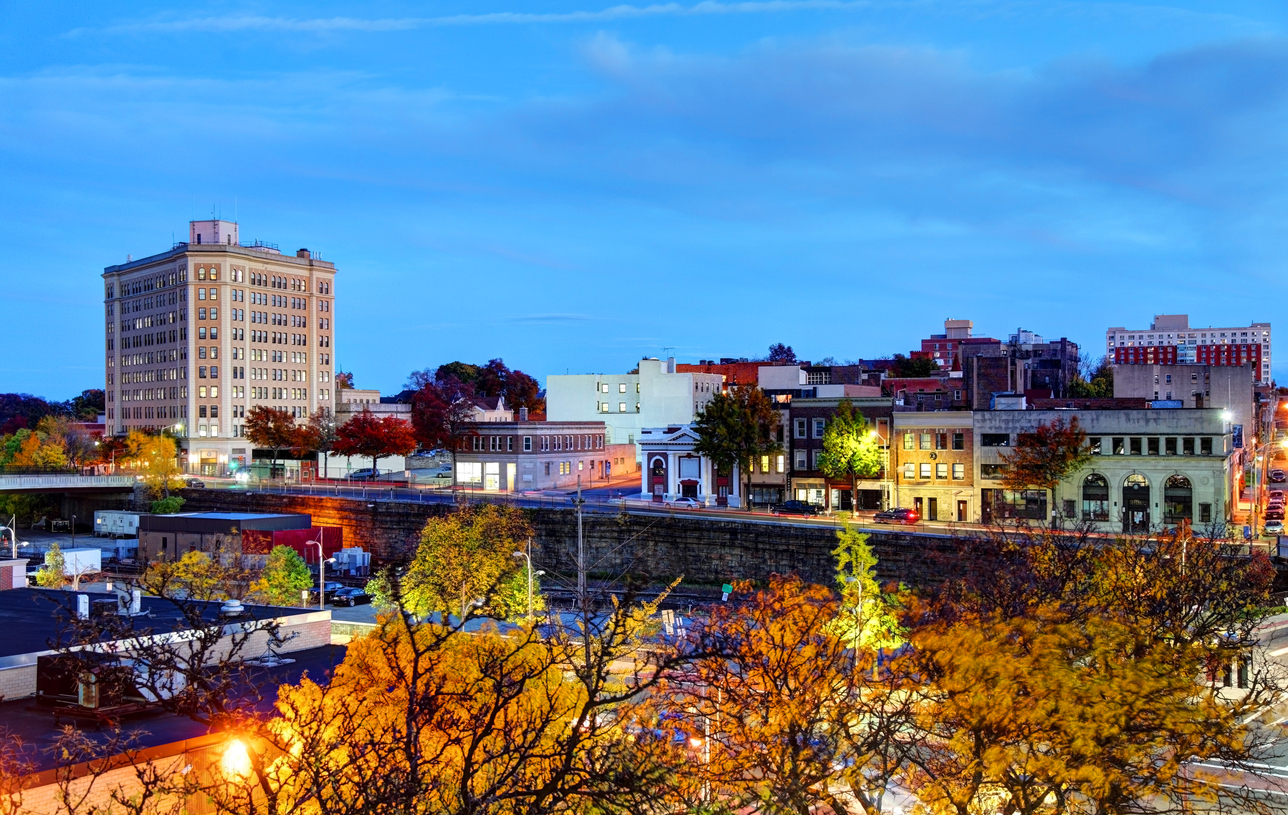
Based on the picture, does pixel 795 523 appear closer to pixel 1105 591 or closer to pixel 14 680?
pixel 1105 591

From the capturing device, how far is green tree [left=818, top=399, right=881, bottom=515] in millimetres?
70938

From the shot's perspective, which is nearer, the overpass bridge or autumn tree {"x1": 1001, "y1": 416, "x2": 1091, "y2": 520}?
autumn tree {"x1": 1001, "y1": 416, "x2": 1091, "y2": 520}

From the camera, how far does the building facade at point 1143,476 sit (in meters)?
62.7

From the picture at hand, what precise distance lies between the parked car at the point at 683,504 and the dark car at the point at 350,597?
21.1 meters

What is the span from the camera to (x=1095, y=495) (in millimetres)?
65250

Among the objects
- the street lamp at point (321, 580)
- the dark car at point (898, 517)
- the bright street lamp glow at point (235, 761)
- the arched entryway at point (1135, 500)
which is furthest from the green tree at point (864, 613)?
the arched entryway at point (1135, 500)

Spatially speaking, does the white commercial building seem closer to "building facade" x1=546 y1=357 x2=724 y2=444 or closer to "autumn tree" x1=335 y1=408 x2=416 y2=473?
"building facade" x1=546 y1=357 x2=724 y2=444

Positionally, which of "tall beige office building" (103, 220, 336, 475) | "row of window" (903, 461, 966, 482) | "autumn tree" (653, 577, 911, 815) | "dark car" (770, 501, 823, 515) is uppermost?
"tall beige office building" (103, 220, 336, 475)

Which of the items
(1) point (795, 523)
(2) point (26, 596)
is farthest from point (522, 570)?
(2) point (26, 596)

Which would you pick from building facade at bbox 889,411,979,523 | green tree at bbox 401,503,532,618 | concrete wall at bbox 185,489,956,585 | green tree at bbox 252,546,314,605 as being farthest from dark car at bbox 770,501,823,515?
green tree at bbox 252,546,314,605

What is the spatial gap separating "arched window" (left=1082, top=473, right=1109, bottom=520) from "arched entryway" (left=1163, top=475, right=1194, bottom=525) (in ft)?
10.4

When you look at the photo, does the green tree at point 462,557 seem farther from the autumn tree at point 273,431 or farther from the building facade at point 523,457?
the autumn tree at point 273,431

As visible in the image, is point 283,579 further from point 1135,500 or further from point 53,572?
point 1135,500

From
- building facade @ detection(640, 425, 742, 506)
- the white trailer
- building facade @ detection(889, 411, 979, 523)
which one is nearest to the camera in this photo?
building facade @ detection(889, 411, 979, 523)
